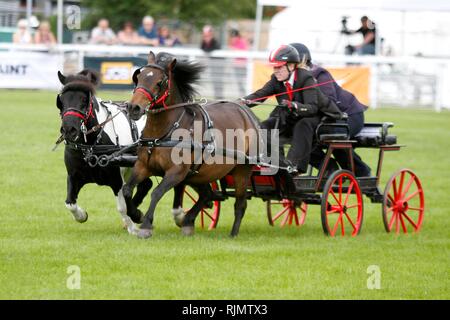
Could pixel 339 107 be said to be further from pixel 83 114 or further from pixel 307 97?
pixel 83 114

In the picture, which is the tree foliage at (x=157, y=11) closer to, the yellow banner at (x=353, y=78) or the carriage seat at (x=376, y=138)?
the yellow banner at (x=353, y=78)

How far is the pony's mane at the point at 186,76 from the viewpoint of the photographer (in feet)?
30.7

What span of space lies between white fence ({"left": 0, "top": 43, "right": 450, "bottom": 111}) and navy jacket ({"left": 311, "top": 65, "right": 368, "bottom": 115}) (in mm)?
12752

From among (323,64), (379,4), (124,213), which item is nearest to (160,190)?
(124,213)

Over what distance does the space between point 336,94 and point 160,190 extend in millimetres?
2482

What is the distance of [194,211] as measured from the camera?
9.95 meters

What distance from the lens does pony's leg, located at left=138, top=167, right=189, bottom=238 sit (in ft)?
29.7

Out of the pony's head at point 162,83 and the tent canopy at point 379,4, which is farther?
the tent canopy at point 379,4

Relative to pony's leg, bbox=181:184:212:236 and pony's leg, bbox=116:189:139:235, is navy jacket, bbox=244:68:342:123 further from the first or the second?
pony's leg, bbox=116:189:139:235

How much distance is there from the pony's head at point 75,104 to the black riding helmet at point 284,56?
1734mm

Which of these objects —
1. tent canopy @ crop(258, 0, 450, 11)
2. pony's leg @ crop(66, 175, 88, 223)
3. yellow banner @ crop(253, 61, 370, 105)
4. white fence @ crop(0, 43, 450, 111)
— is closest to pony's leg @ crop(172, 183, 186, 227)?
pony's leg @ crop(66, 175, 88, 223)

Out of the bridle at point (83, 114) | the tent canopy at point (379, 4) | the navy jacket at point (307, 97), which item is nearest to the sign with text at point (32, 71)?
the tent canopy at point (379, 4)
